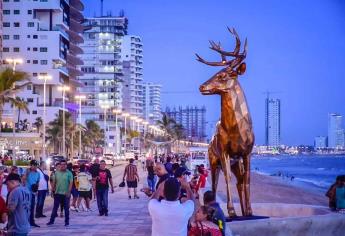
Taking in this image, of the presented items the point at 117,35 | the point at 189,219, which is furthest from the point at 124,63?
the point at 189,219

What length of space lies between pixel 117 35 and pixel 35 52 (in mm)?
85223

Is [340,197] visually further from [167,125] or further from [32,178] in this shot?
[167,125]

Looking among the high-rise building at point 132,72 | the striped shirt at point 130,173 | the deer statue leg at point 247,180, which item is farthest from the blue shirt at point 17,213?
the high-rise building at point 132,72

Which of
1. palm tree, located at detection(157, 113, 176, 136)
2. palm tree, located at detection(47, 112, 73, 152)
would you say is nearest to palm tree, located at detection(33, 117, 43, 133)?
palm tree, located at detection(47, 112, 73, 152)

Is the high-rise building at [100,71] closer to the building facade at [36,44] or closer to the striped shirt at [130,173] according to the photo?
the building facade at [36,44]

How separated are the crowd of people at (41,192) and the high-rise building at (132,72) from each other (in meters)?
161

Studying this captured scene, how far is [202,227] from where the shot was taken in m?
6.73

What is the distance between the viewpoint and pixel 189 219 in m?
6.77

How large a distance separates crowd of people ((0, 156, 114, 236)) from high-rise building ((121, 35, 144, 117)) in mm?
161049

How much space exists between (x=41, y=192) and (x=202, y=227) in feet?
37.5

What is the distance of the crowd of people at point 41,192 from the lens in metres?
9.02

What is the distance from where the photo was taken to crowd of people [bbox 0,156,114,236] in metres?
9.02

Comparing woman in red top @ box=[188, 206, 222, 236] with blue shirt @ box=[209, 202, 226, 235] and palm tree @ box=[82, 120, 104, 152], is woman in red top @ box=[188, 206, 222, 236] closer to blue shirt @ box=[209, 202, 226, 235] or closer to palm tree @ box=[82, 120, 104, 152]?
blue shirt @ box=[209, 202, 226, 235]

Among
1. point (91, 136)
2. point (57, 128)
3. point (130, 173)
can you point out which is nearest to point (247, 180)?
point (130, 173)
